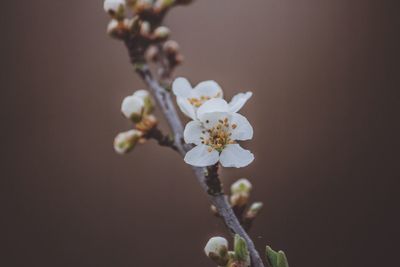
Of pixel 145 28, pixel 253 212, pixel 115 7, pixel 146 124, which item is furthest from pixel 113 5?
pixel 253 212

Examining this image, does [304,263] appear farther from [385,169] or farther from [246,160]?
[246,160]

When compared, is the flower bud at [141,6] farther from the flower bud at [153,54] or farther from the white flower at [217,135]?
the white flower at [217,135]

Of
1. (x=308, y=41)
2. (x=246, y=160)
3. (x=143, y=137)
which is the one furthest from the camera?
(x=308, y=41)

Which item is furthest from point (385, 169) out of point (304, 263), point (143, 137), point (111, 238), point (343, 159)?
point (143, 137)

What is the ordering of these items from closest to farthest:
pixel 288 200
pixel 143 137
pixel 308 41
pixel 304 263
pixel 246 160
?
pixel 246 160, pixel 143 137, pixel 304 263, pixel 288 200, pixel 308 41

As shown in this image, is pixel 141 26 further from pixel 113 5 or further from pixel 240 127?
pixel 240 127

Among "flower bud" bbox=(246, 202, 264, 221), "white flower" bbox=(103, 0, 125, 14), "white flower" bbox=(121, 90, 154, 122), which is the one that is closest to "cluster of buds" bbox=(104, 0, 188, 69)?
"white flower" bbox=(103, 0, 125, 14)

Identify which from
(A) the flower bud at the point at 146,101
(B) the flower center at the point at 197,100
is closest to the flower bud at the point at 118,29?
(A) the flower bud at the point at 146,101
